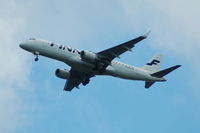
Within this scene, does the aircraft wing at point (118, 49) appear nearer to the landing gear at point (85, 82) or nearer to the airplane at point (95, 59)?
the airplane at point (95, 59)

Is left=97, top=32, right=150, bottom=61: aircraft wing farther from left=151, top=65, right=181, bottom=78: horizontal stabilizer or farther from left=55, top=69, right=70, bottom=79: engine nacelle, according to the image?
left=55, top=69, right=70, bottom=79: engine nacelle

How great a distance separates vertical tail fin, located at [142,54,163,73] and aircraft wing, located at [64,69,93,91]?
968 centimetres

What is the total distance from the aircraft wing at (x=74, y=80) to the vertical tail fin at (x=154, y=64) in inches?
381

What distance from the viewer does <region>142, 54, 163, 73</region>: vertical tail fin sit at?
3425 inches

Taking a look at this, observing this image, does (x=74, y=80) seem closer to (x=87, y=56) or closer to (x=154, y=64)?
(x=87, y=56)

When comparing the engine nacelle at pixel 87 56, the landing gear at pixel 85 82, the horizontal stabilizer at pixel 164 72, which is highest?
the engine nacelle at pixel 87 56

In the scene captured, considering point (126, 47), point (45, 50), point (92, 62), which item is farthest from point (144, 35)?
point (45, 50)

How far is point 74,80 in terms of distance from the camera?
85.2 metres

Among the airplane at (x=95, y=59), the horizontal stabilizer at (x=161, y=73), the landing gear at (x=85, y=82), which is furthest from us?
the landing gear at (x=85, y=82)

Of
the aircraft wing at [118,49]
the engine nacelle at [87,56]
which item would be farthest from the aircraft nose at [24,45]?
the aircraft wing at [118,49]

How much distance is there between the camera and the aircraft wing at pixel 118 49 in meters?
73.1

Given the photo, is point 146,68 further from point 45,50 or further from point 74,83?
point 45,50

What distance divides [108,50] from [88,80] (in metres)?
8.84

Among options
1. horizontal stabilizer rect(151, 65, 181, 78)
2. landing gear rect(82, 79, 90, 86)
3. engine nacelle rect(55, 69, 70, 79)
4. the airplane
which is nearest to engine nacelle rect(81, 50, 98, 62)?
the airplane
